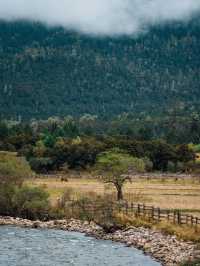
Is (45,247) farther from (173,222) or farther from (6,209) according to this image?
(6,209)

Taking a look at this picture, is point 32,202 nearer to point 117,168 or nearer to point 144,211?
point 144,211

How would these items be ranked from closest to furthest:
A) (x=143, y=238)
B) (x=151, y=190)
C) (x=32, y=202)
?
(x=143, y=238) → (x=32, y=202) → (x=151, y=190)

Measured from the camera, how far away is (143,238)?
64.3 m

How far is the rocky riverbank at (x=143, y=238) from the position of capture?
2168 inches

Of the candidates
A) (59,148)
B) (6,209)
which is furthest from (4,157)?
(59,148)

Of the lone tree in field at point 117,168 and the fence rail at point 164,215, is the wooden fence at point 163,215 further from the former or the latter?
the lone tree in field at point 117,168

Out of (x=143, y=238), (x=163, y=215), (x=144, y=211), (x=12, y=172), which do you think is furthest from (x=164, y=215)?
(x=12, y=172)

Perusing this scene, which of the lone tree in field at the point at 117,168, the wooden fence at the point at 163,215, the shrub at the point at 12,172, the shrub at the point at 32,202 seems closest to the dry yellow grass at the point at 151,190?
the lone tree in field at the point at 117,168

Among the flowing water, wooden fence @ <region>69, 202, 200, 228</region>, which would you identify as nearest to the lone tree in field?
wooden fence @ <region>69, 202, 200, 228</region>

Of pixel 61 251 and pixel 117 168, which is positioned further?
pixel 117 168

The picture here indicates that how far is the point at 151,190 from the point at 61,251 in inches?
1741

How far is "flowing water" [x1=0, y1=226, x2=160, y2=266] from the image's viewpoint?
5591cm

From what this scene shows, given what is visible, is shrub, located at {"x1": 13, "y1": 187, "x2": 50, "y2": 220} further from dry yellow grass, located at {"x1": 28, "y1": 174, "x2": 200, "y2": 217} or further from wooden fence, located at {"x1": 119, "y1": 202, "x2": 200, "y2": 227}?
wooden fence, located at {"x1": 119, "y1": 202, "x2": 200, "y2": 227}

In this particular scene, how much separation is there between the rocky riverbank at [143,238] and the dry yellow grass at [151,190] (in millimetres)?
11151
